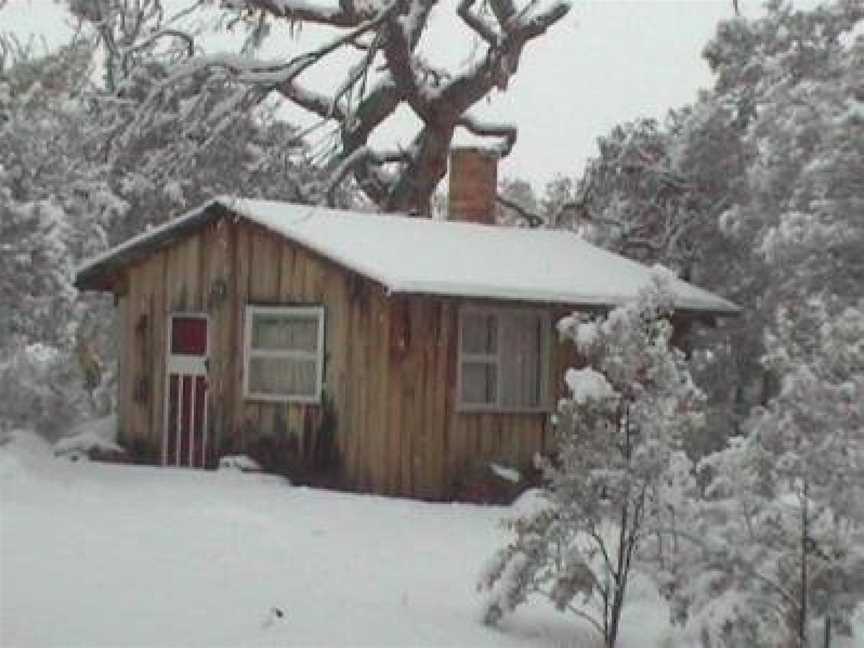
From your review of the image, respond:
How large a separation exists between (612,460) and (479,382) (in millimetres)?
9065

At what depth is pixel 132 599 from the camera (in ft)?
30.6

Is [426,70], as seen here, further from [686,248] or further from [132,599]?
[132,599]

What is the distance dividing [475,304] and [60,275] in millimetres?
6379

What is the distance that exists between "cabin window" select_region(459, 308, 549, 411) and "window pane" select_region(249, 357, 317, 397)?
6.38 ft

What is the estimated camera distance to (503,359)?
60.2 feet

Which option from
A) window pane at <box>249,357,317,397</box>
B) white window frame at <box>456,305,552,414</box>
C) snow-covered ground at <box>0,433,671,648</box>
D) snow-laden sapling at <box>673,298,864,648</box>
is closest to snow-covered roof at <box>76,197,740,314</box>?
white window frame at <box>456,305,552,414</box>

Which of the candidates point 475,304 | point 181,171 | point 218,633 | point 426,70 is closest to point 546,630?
point 218,633

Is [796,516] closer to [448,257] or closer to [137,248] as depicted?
[448,257]

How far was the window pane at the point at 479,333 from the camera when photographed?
18.1m

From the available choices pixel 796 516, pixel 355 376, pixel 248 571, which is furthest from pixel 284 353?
pixel 796 516

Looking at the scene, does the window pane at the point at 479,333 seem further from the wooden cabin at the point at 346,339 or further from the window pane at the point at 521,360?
the window pane at the point at 521,360

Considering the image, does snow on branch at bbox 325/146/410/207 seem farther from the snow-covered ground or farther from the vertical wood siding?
the snow-covered ground

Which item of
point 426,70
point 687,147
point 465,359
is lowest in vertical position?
point 465,359

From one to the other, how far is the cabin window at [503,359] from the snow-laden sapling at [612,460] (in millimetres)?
8471
